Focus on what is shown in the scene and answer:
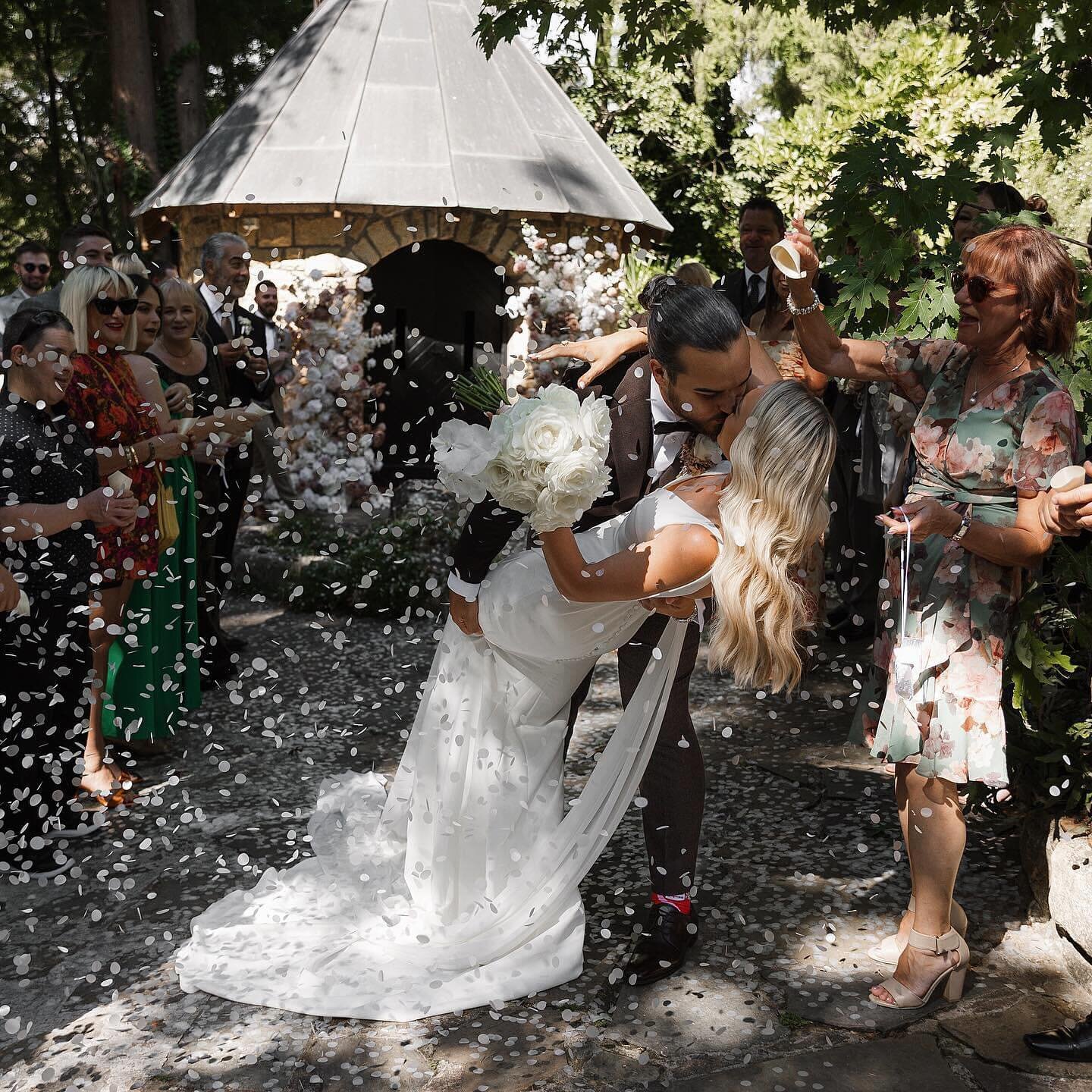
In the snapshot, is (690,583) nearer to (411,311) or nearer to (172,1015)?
(172,1015)

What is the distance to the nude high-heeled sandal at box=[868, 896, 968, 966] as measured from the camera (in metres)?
3.22

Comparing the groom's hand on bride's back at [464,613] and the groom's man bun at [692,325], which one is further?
the groom's hand on bride's back at [464,613]

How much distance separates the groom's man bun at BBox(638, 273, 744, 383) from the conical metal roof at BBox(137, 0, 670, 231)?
23.7 ft

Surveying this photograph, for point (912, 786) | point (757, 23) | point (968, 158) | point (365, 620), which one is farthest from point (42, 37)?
point (912, 786)

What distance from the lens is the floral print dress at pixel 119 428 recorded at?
4430mm

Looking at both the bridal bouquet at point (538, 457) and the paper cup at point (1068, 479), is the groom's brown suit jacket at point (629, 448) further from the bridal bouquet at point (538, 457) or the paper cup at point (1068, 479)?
the paper cup at point (1068, 479)

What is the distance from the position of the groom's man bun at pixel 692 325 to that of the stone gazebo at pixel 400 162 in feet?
22.5

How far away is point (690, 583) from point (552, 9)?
2.92m

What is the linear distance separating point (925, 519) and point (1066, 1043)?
133 cm

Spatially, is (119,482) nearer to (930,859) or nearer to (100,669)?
(100,669)

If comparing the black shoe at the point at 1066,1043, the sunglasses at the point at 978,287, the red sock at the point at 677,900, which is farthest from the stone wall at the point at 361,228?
the black shoe at the point at 1066,1043

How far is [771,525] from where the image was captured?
2820mm

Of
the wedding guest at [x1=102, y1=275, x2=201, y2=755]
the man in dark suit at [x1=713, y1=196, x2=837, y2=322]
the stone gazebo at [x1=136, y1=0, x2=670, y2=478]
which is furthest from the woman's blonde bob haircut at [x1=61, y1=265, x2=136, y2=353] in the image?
the stone gazebo at [x1=136, y1=0, x2=670, y2=478]

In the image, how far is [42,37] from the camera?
776 inches
